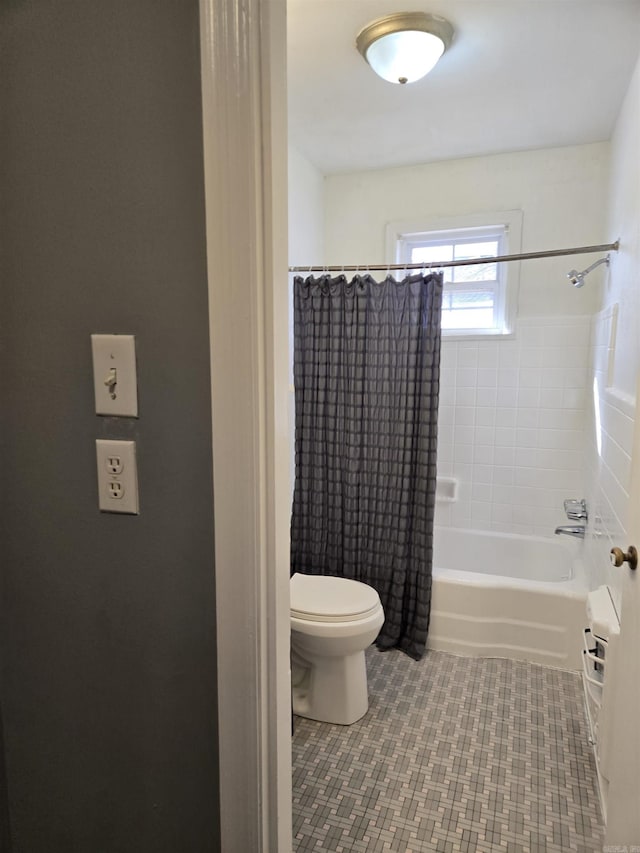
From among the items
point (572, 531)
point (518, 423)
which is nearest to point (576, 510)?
point (572, 531)

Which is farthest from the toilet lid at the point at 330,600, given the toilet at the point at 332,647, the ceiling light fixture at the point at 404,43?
the ceiling light fixture at the point at 404,43

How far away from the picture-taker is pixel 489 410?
310 centimetres

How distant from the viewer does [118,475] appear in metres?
0.75

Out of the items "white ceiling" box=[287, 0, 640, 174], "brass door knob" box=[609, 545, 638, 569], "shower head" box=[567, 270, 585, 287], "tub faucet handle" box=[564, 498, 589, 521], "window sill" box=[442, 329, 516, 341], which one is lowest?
"tub faucet handle" box=[564, 498, 589, 521]

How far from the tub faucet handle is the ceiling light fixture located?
2094mm

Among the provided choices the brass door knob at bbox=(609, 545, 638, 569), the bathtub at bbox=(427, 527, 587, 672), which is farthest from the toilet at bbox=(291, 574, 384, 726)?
the brass door knob at bbox=(609, 545, 638, 569)

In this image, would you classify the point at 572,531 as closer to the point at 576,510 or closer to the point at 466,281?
the point at 576,510

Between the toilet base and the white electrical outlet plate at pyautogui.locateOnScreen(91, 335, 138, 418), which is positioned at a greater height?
the white electrical outlet plate at pyautogui.locateOnScreen(91, 335, 138, 418)

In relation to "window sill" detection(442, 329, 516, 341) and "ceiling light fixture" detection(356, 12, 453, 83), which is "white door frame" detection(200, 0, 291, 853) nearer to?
"ceiling light fixture" detection(356, 12, 453, 83)

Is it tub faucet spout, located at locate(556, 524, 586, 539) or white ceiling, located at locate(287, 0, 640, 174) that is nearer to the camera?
white ceiling, located at locate(287, 0, 640, 174)

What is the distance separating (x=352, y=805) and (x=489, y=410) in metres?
2.17

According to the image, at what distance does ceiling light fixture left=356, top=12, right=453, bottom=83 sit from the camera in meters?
1.75

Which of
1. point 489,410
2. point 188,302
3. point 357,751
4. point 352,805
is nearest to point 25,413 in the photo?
point 188,302

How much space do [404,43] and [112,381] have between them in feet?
5.81
